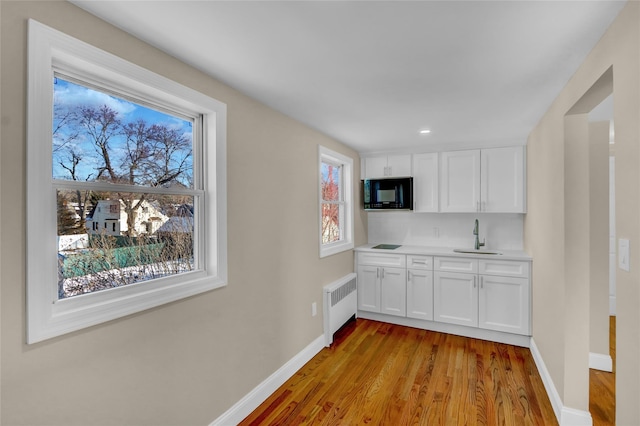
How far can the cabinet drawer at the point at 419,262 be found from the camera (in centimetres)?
376

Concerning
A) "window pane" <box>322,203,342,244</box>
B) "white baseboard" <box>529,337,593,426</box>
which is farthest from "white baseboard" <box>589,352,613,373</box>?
"window pane" <box>322,203,342,244</box>

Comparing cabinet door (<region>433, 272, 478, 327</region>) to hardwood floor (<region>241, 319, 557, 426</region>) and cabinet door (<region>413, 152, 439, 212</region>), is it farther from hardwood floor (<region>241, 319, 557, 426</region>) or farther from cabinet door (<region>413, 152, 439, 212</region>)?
cabinet door (<region>413, 152, 439, 212</region>)

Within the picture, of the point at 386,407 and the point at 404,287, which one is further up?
the point at 404,287

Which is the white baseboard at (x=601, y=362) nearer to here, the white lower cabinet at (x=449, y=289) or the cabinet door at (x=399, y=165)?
the white lower cabinet at (x=449, y=289)

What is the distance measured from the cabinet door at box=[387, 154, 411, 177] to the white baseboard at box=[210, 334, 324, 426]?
2.30 meters

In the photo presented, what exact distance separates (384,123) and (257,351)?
88.1 inches

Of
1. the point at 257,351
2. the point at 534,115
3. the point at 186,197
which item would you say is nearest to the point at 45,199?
the point at 186,197

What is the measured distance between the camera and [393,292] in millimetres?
3945

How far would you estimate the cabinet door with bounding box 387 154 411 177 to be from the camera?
4168 mm

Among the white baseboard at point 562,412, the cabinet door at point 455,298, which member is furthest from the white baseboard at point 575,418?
the cabinet door at point 455,298

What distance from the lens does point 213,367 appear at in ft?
6.47

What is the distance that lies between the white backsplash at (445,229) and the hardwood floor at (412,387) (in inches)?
50.0

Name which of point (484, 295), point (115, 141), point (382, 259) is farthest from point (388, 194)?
point (115, 141)

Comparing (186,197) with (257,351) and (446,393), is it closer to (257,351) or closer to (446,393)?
(257,351)
